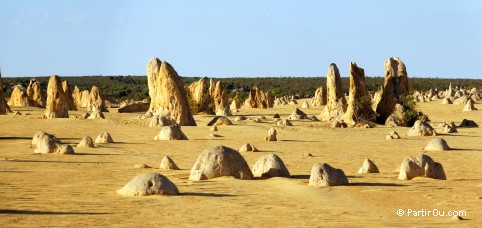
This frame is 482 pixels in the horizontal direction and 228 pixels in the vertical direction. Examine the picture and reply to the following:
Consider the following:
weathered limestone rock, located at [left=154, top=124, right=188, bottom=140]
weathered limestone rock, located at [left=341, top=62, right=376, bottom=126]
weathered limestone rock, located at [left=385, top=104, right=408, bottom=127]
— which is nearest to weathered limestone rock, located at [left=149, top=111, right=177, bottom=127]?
weathered limestone rock, located at [left=154, top=124, right=188, bottom=140]

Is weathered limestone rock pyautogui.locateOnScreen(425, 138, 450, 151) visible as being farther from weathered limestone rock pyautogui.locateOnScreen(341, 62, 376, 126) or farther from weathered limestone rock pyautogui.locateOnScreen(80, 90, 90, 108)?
weathered limestone rock pyautogui.locateOnScreen(80, 90, 90, 108)

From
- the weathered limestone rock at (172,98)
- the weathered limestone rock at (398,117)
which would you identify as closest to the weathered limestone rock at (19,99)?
the weathered limestone rock at (172,98)

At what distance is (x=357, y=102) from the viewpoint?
31.9 meters

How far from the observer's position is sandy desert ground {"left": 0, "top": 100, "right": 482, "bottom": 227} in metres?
10.0

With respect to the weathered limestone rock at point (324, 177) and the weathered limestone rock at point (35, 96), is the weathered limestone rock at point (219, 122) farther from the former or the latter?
the weathered limestone rock at point (35, 96)

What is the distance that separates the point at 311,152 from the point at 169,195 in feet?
31.4

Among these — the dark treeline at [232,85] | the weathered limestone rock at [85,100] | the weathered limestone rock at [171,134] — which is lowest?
the weathered limestone rock at [171,134]

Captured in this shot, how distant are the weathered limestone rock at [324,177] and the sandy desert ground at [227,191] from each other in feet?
0.55

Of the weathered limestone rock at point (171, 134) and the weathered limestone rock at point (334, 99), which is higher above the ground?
the weathered limestone rock at point (334, 99)

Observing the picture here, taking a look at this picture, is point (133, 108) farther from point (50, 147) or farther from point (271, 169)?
point (271, 169)

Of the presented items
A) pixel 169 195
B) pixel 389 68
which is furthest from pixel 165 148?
pixel 389 68

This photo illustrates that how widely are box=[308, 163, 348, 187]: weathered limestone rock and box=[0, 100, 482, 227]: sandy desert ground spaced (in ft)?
0.55

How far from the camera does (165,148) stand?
2147cm

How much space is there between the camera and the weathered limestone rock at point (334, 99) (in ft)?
115
